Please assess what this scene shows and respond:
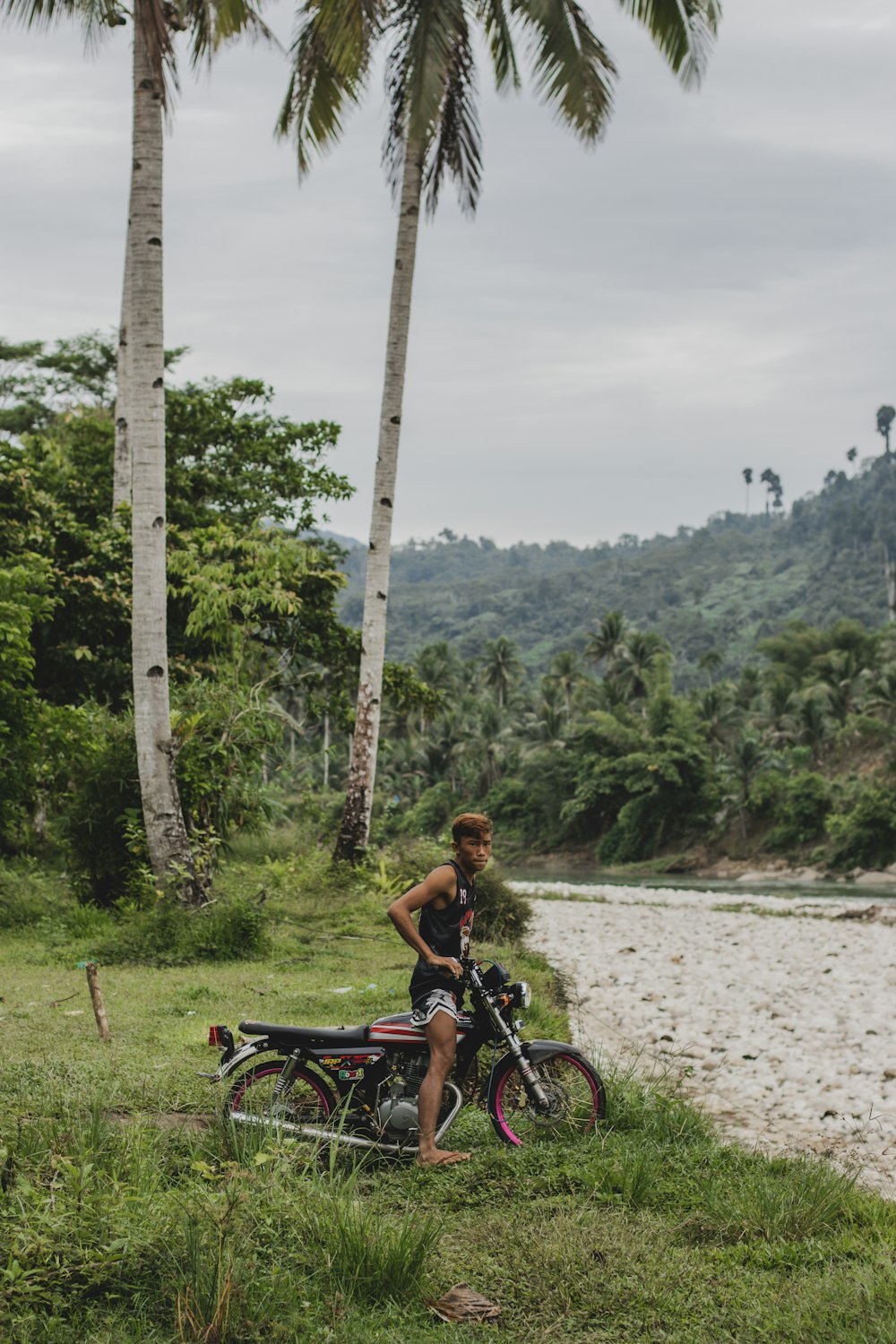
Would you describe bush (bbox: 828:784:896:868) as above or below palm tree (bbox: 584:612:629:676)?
below

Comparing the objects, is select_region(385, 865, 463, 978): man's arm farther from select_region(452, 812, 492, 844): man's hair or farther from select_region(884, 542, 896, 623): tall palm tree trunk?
select_region(884, 542, 896, 623): tall palm tree trunk

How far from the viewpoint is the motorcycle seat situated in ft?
17.5

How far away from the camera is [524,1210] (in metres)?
4.68

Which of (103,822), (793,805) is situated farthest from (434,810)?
(103,822)

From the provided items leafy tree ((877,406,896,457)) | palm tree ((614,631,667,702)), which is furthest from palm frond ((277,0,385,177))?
leafy tree ((877,406,896,457))

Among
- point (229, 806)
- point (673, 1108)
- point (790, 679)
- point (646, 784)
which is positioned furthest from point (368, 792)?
point (790, 679)

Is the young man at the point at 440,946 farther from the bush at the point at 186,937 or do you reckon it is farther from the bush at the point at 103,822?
the bush at the point at 103,822

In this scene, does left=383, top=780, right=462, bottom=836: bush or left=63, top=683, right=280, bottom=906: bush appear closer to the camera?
left=63, top=683, right=280, bottom=906: bush

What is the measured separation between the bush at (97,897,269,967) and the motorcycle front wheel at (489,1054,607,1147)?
16.6 ft

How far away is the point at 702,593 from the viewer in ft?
495

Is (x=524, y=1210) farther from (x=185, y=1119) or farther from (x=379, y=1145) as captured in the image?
(x=185, y=1119)

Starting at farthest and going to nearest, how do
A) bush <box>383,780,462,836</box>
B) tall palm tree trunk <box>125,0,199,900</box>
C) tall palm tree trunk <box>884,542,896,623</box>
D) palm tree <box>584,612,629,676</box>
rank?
tall palm tree trunk <box>884,542,896,623</box>
palm tree <box>584,612,629,676</box>
bush <box>383,780,462,836</box>
tall palm tree trunk <box>125,0,199,900</box>

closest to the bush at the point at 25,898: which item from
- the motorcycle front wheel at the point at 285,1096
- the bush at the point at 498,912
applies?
the bush at the point at 498,912

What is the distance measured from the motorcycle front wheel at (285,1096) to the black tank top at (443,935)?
624mm
